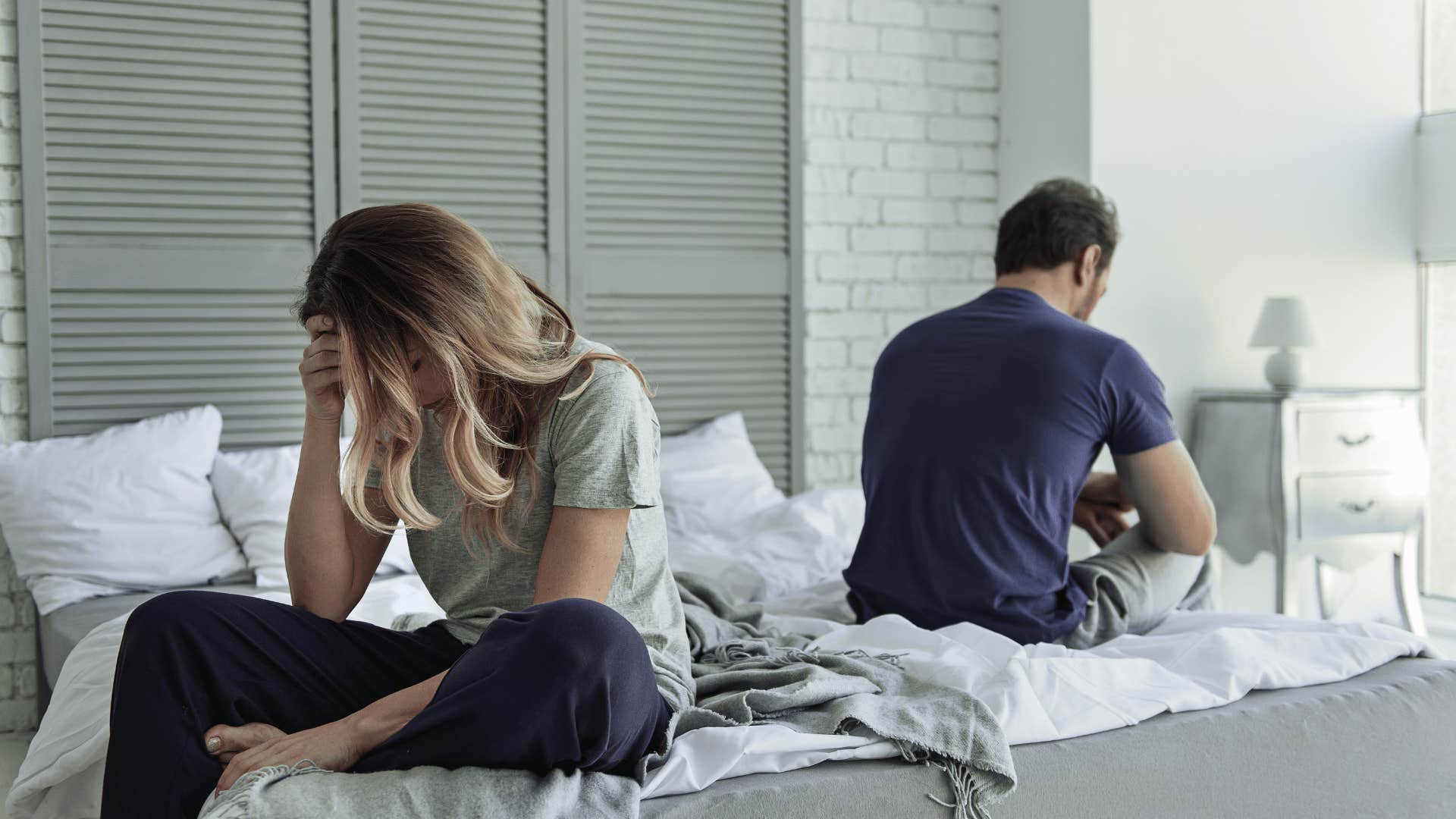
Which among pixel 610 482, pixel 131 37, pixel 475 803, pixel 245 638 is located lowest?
pixel 475 803

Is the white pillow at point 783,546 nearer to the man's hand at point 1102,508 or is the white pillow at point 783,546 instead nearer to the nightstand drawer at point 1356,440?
the man's hand at point 1102,508

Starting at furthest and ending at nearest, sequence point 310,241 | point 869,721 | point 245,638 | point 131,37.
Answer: point 310,241
point 131,37
point 869,721
point 245,638

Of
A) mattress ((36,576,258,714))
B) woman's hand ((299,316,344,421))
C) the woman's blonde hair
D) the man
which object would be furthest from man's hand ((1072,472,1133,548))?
mattress ((36,576,258,714))

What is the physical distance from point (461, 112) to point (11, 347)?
4.10 ft

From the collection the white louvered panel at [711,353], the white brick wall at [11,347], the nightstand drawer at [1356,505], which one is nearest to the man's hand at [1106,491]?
the white louvered panel at [711,353]

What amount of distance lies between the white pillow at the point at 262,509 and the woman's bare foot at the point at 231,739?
1.38 m

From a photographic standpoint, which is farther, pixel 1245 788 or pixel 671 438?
pixel 671 438

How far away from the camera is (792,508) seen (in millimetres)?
3182

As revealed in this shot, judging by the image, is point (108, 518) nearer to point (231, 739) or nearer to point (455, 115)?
point (455, 115)

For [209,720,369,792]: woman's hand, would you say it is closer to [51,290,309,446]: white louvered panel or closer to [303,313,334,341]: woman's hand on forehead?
[303,313,334,341]: woman's hand on forehead

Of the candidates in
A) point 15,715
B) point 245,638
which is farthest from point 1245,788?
point 15,715

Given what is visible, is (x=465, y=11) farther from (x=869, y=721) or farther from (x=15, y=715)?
(x=869, y=721)

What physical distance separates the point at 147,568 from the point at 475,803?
5.87ft

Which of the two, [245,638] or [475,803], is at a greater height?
[245,638]
